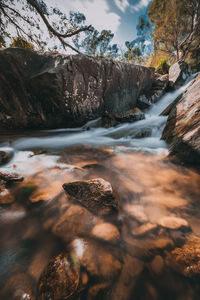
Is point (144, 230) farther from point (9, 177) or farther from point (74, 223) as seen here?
point (9, 177)

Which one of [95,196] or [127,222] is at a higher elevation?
[95,196]

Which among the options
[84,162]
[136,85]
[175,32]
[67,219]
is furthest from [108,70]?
[175,32]

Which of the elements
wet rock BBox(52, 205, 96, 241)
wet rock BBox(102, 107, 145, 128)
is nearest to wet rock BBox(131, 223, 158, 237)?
wet rock BBox(52, 205, 96, 241)

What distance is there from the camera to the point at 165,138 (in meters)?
3.01

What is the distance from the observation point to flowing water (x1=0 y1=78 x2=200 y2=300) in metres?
0.70

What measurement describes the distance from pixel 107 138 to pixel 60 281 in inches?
142

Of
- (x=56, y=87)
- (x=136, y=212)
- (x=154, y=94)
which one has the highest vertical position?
(x=154, y=94)

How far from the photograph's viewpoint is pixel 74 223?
3.52 ft

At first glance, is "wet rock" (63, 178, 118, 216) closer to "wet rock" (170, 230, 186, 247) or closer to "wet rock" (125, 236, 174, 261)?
"wet rock" (125, 236, 174, 261)

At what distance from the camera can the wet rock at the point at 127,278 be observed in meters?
0.67

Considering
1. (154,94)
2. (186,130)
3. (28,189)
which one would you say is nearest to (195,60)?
(154,94)

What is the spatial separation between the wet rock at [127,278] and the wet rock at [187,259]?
209mm

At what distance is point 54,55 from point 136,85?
3.64 metres

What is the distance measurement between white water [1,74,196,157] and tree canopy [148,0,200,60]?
40.8ft
